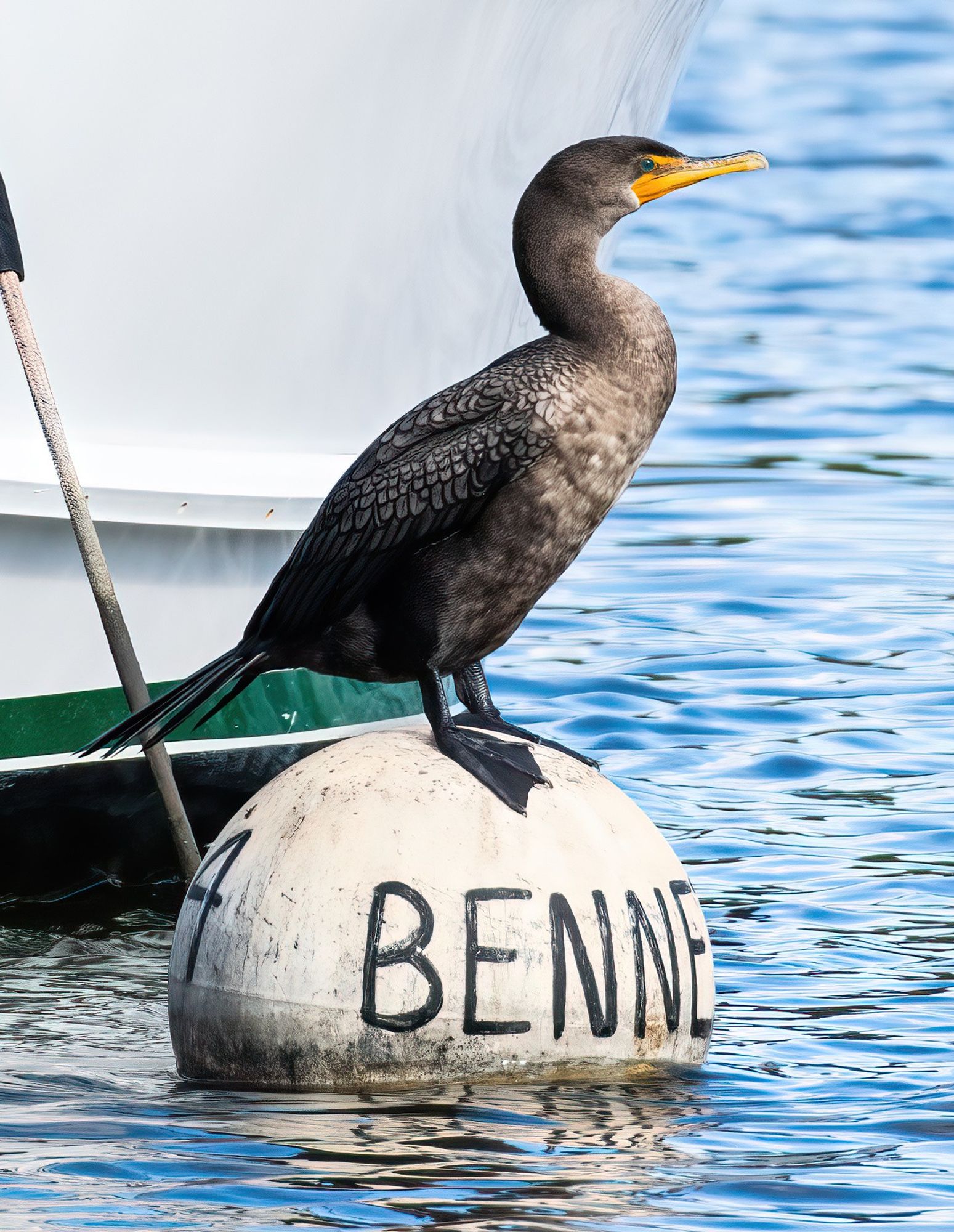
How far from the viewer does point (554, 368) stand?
440 cm

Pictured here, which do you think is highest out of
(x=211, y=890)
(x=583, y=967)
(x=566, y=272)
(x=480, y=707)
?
(x=566, y=272)

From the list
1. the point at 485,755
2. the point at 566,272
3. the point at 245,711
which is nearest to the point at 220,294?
the point at 245,711

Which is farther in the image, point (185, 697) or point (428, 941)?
point (185, 697)

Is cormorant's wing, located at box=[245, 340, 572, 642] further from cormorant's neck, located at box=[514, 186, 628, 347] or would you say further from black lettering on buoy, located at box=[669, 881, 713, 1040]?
black lettering on buoy, located at box=[669, 881, 713, 1040]

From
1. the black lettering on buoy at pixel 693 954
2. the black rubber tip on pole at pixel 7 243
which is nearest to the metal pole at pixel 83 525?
the black rubber tip on pole at pixel 7 243

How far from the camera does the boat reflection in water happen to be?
534 centimetres

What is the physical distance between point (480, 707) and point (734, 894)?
1695 mm

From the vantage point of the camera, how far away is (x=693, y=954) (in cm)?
449

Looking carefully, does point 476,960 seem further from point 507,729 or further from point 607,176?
point 607,176

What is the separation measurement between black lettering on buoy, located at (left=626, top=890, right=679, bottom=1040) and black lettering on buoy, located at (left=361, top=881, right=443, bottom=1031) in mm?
411

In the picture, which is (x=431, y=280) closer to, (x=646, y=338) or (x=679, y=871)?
(x=646, y=338)

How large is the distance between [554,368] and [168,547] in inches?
63.9

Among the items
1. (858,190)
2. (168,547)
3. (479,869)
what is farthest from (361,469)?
(858,190)

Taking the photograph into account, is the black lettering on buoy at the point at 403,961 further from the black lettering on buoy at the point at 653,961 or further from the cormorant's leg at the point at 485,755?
the black lettering on buoy at the point at 653,961
